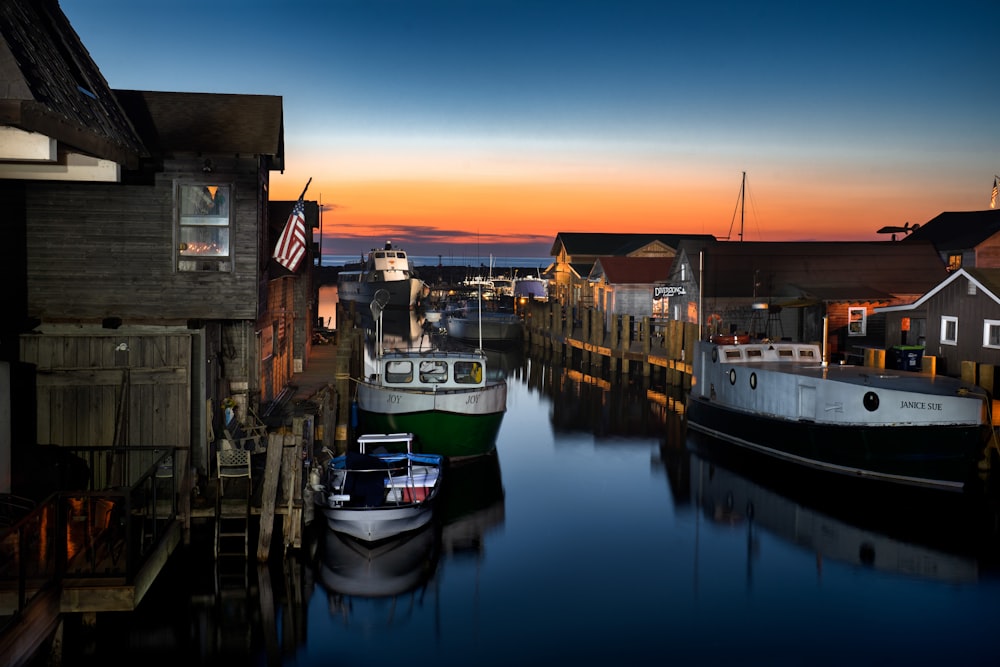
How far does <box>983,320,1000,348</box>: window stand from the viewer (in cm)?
3119

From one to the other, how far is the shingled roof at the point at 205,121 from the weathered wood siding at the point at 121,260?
1.83ft

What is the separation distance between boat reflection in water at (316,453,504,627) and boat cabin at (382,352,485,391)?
12.7ft

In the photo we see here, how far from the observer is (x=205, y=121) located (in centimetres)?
2084

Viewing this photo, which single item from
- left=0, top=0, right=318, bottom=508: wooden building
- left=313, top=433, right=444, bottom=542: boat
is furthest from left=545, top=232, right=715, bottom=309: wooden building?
left=0, top=0, right=318, bottom=508: wooden building

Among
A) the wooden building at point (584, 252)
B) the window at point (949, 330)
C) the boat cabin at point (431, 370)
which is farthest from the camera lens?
the wooden building at point (584, 252)

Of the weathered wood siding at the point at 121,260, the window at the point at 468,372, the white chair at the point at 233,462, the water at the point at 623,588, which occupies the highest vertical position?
the weathered wood siding at the point at 121,260

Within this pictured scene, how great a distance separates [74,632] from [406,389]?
504 inches

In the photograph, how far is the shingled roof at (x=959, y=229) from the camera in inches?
2391

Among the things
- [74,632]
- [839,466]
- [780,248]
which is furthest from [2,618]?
[780,248]

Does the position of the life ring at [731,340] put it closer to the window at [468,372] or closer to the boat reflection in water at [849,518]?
the boat reflection in water at [849,518]

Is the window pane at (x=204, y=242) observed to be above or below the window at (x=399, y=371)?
above

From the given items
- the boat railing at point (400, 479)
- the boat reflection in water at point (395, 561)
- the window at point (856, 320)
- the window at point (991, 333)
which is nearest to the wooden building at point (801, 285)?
the window at point (856, 320)

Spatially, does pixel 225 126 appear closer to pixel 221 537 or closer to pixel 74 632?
pixel 221 537

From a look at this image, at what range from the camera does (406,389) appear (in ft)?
89.4
